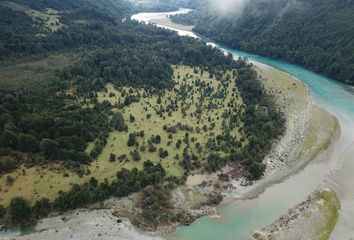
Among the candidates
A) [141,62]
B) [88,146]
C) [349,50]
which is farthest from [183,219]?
[349,50]

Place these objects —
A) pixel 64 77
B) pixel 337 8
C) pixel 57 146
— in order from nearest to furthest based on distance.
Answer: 1. pixel 57 146
2. pixel 64 77
3. pixel 337 8

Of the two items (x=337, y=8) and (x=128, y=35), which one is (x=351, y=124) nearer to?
(x=337, y=8)

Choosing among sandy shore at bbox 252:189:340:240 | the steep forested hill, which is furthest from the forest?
the steep forested hill

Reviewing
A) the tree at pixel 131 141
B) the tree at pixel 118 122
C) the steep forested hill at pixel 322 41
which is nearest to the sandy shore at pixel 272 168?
the tree at pixel 131 141

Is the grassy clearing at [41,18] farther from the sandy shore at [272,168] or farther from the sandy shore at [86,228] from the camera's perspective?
the sandy shore at [86,228]

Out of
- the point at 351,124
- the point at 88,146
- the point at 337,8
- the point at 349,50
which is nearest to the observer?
the point at 88,146

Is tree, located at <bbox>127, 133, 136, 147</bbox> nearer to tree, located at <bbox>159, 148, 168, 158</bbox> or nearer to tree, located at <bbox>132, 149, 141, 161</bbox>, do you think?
tree, located at <bbox>132, 149, 141, 161</bbox>
